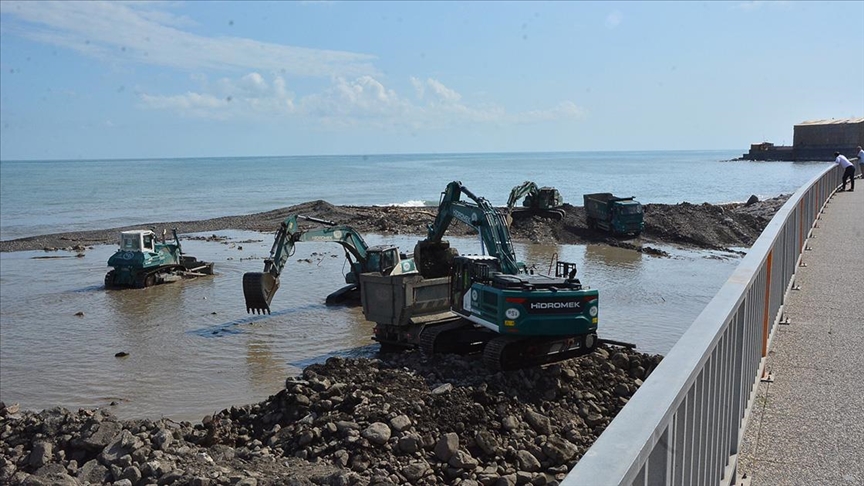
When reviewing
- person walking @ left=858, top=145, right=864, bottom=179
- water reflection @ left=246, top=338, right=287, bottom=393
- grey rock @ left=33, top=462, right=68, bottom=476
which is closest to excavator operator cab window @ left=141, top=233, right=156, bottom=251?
water reflection @ left=246, top=338, right=287, bottom=393

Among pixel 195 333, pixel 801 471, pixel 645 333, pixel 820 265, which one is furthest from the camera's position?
pixel 195 333

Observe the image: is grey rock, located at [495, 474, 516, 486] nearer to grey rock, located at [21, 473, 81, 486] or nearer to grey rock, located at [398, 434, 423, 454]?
grey rock, located at [398, 434, 423, 454]

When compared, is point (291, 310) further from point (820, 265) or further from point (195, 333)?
point (820, 265)

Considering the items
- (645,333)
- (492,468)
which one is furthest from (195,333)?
(492,468)

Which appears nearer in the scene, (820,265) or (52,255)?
(820,265)

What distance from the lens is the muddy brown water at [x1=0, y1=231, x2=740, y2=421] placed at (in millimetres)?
15531

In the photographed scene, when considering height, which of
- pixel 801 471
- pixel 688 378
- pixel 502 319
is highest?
pixel 688 378

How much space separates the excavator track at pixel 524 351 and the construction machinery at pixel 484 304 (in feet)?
0.06

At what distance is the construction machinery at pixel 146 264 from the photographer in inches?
1093

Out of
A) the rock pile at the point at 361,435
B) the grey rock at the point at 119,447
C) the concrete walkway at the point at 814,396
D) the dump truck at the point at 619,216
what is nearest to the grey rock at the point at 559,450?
the rock pile at the point at 361,435

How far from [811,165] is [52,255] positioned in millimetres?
118190

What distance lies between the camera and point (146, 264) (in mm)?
27828

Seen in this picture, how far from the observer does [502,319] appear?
13.1 meters

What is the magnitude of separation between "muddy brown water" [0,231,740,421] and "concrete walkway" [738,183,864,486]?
9.33 m
